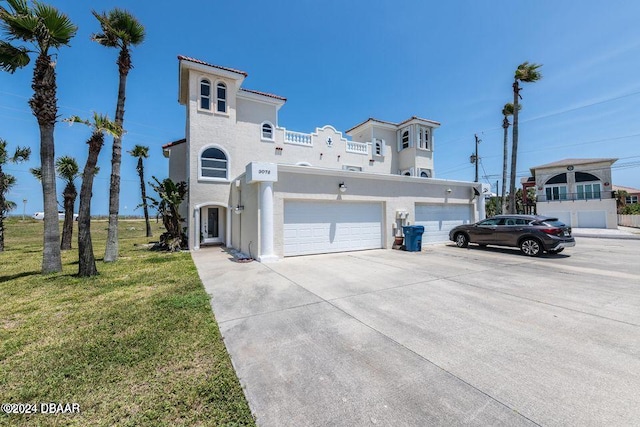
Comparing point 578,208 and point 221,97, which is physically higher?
point 221,97

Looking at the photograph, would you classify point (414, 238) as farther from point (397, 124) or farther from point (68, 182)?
point (68, 182)

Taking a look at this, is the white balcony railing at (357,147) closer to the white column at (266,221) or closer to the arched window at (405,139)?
the arched window at (405,139)

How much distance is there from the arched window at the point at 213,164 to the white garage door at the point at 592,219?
38.0 m

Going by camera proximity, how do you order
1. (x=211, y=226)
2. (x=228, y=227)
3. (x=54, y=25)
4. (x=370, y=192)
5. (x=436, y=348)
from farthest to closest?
1. (x=211, y=226)
2. (x=228, y=227)
3. (x=370, y=192)
4. (x=54, y=25)
5. (x=436, y=348)

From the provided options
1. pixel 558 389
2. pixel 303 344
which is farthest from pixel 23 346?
pixel 558 389

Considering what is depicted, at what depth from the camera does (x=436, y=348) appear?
10.7 feet

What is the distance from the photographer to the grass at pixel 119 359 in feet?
7.44

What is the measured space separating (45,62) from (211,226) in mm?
9377

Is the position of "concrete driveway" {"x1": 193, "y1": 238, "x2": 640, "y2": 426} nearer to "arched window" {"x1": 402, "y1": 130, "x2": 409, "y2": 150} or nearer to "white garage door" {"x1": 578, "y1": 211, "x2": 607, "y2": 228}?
"arched window" {"x1": 402, "y1": 130, "x2": 409, "y2": 150}

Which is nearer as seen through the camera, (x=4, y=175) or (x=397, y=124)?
(x=4, y=175)

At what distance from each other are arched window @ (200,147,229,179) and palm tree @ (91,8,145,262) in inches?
146

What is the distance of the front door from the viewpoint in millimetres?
14688

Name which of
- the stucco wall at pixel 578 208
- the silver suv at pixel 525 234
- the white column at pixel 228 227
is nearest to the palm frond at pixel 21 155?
the white column at pixel 228 227

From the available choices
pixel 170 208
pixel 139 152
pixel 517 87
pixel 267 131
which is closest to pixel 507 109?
pixel 517 87
